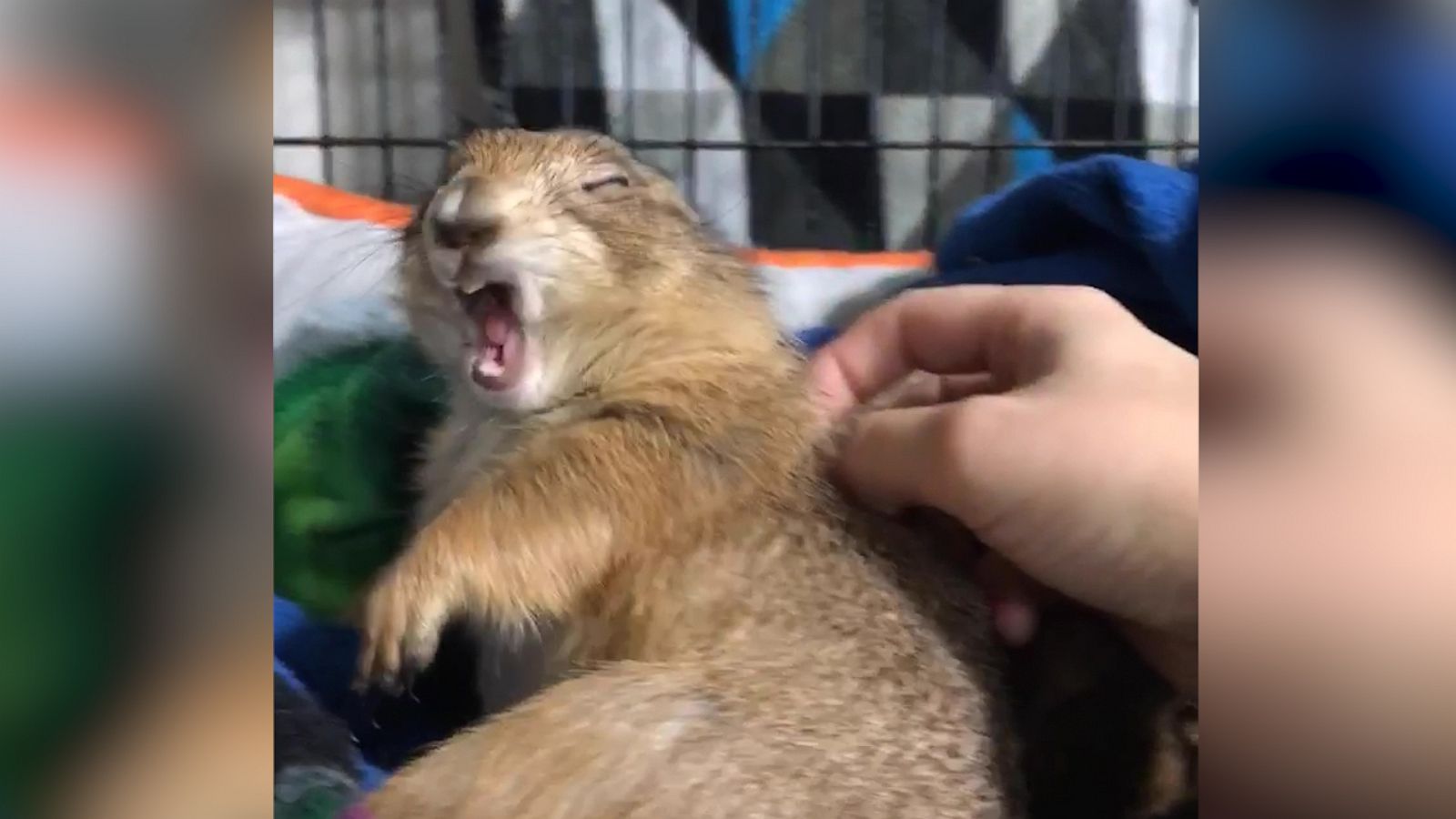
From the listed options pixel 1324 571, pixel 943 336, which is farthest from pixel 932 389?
pixel 1324 571

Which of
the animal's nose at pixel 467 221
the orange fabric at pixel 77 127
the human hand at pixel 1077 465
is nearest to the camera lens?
the orange fabric at pixel 77 127

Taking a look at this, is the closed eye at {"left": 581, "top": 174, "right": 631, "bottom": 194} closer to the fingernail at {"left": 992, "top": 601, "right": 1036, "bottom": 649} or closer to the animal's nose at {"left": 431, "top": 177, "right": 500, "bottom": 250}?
the animal's nose at {"left": 431, "top": 177, "right": 500, "bottom": 250}

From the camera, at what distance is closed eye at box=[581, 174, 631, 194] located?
1.09m

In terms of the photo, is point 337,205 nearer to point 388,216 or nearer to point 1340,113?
point 388,216

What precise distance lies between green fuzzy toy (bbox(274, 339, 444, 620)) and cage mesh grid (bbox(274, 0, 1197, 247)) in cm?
52

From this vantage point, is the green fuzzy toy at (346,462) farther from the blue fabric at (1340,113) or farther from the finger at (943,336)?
the blue fabric at (1340,113)

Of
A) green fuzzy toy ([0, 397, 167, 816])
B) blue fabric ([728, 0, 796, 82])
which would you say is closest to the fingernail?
green fuzzy toy ([0, 397, 167, 816])

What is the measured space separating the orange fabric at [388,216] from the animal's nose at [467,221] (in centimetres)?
43

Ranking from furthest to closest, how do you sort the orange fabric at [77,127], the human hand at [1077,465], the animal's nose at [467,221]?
the animal's nose at [467,221] → the human hand at [1077,465] → the orange fabric at [77,127]

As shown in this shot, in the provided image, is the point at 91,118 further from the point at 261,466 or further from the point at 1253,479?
the point at 1253,479

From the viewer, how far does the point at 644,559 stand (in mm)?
971

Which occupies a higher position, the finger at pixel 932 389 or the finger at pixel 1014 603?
the finger at pixel 932 389

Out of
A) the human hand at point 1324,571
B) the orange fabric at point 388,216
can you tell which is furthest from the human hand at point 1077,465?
the orange fabric at point 388,216

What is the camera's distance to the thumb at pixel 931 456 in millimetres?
907
